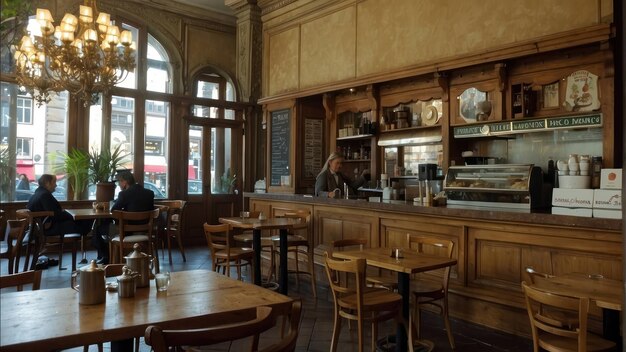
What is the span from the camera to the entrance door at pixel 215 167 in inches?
390

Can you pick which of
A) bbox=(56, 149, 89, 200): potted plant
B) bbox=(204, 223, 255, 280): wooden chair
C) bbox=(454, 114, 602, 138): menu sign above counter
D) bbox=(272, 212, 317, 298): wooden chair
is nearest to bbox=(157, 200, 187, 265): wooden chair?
bbox=(56, 149, 89, 200): potted plant

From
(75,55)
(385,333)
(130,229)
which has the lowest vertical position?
(385,333)

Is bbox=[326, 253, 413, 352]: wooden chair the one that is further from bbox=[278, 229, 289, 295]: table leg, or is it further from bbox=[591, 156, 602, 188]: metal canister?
bbox=[591, 156, 602, 188]: metal canister

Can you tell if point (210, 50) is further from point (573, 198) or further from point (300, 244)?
point (573, 198)

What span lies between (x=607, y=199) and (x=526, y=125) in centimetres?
174

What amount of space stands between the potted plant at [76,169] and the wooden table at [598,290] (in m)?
7.65

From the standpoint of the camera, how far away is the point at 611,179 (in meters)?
3.80

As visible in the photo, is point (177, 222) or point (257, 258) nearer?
point (257, 258)

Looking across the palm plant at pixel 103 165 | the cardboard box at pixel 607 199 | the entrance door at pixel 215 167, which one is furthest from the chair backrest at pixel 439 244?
the entrance door at pixel 215 167

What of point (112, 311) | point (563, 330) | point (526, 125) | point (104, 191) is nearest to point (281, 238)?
point (526, 125)

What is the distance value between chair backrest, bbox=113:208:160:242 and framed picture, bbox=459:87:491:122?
4316 mm

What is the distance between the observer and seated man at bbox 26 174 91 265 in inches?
253

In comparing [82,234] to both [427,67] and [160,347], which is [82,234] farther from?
[160,347]

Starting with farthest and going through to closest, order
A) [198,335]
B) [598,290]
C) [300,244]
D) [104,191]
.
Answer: [104,191]
[300,244]
[598,290]
[198,335]
